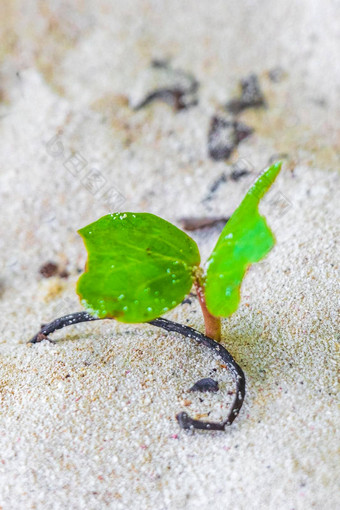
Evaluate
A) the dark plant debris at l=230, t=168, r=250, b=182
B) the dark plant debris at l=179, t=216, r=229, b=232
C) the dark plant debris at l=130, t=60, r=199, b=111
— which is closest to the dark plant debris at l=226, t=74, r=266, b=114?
the dark plant debris at l=130, t=60, r=199, b=111

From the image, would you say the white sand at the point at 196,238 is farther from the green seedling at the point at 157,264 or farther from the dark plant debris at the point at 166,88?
the green seedling at the point at 157,264

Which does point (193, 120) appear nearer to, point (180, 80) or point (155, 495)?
point (180, 80)

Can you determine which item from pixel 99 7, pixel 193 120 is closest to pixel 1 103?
pixel 99 7

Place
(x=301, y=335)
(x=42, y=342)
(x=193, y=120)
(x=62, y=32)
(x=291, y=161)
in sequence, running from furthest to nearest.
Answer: (x=62, y=32)
(x=193, y=120)
(x=291, y=161)
(x=42, y=342)
(x=301, y=335)

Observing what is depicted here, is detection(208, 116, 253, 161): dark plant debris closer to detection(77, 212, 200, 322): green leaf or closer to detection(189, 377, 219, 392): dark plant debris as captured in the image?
detection(77, 212, 200, 322): green leaf

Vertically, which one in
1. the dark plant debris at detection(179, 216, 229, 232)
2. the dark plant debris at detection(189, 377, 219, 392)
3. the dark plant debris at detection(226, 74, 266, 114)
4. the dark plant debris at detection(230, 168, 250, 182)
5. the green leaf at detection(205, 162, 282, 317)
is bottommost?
the dark plant debris at detection(230, 168, 250, 182)

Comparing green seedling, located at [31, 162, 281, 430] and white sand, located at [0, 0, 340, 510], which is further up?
green seedling, located at [31, 162, 281, 430]

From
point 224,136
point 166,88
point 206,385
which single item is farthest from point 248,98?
point 206,385
